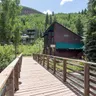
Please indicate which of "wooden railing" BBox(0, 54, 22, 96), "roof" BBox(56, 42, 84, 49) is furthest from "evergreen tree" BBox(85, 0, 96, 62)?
"wooden railing" BBox(0, 54, 22, 96)

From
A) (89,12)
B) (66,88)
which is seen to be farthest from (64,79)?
(89,12)

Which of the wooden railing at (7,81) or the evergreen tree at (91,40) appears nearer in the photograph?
the wooden railing at (7,81)

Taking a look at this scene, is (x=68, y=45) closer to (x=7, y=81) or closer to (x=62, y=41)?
(x=62, y=41)

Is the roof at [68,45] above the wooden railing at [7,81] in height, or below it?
above

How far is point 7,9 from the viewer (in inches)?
952

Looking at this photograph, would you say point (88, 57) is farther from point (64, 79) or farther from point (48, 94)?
point (48, 94)

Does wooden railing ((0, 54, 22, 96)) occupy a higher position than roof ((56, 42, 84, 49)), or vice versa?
roof ((56, 42, 84, 49))

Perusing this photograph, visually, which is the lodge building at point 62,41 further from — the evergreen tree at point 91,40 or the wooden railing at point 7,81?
the wooden railing at point 7,81

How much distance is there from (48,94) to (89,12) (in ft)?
45.3

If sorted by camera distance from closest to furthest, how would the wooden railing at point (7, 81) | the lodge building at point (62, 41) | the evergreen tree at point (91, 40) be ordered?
the wooden railing at point (7, 81)
the evergreen tree at point (91, 40)
the lodge building at point (62, 41)

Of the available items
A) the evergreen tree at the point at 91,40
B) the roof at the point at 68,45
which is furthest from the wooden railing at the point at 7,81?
the roof at the point at 68,45

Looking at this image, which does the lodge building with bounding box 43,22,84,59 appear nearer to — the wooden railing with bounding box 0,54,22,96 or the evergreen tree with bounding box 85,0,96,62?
the evergreen tree with bounding box 85,0,96,62

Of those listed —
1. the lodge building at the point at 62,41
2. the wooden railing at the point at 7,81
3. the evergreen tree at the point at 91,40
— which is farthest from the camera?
the lodge building at the point at 62,41

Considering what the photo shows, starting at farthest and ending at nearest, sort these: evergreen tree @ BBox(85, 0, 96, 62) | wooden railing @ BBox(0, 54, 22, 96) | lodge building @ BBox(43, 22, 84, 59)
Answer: lodge building @ BBox(43, 22, 84, 59) → evergreen tree @ BBox(85, 0, 96, 62) → wooden railing @ BBox(0, 54, 22, 96)
